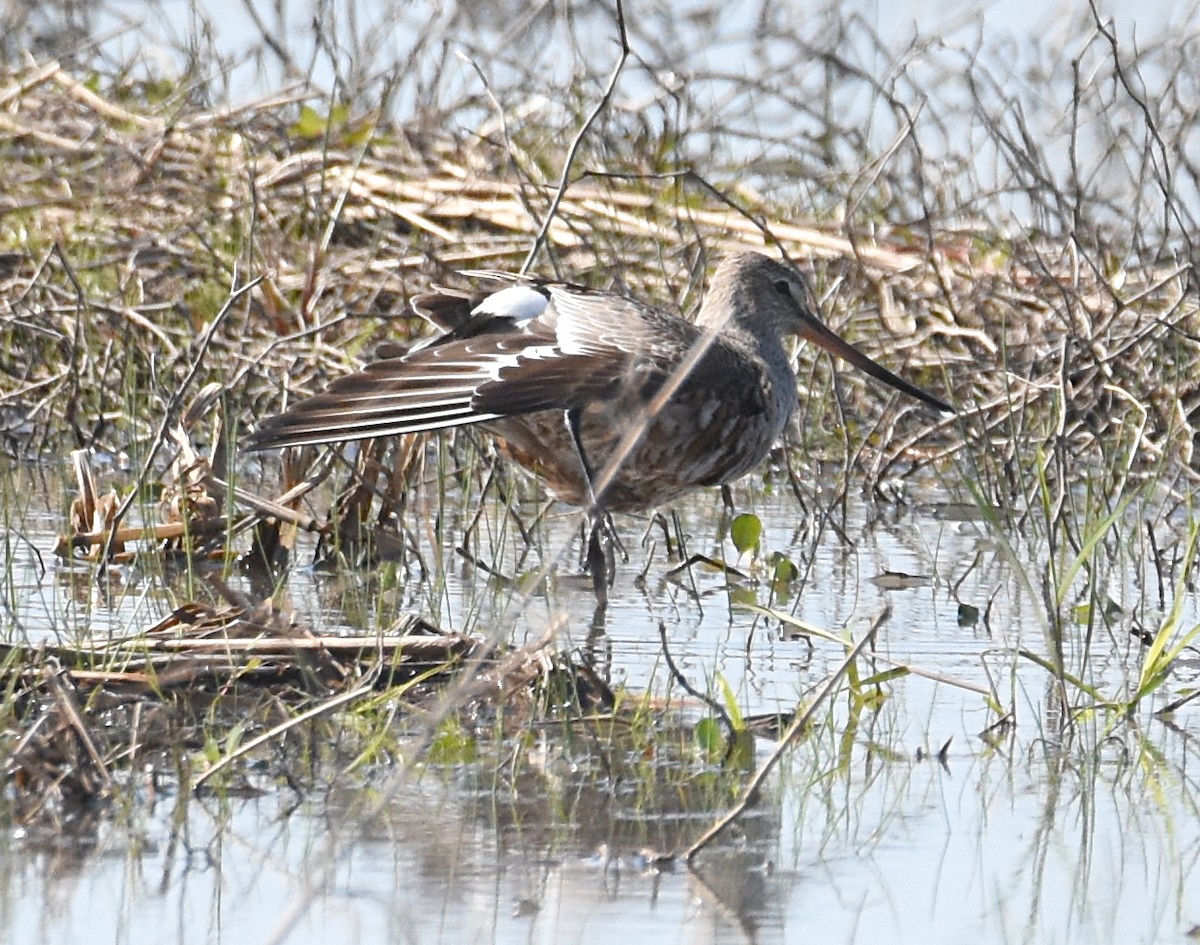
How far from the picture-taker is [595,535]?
202 inches

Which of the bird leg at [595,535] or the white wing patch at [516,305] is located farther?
the white wing patch at [516,305]

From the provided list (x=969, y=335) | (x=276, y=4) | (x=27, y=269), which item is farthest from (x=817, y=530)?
(x=276, y=4)

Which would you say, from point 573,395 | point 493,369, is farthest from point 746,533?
point 493,369

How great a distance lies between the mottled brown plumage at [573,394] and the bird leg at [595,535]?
0.5 inches

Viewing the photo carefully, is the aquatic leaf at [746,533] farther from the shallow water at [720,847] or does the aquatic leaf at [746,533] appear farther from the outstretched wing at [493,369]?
the shallow water at [720,847]

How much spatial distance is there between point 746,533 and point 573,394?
0.72m

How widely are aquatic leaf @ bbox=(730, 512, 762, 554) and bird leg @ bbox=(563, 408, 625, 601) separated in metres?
0.32

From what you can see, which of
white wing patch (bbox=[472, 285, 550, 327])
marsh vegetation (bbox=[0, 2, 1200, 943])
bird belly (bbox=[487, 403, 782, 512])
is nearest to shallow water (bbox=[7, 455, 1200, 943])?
marsh vegetation (bbox=[0, 2, 1200, 943])

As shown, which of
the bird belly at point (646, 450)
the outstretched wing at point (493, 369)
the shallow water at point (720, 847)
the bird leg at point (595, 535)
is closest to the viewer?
the shallow water at point (720, 847)

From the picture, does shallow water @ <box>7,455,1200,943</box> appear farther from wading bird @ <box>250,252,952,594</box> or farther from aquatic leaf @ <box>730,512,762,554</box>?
aquatic leaf @ <box>730,512,762,554</box>

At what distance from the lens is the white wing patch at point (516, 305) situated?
16.9ft

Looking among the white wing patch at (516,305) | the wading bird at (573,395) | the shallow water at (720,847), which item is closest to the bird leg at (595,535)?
the wading bird at (573,395)

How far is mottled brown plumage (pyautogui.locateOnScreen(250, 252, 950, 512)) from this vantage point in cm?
468

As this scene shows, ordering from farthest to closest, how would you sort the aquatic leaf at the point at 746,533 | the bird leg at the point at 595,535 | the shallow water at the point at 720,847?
the aquatic leaf at the point at 746,533 → the bird leg at the point at 595,535 → the shallow water at the point at 720,847
